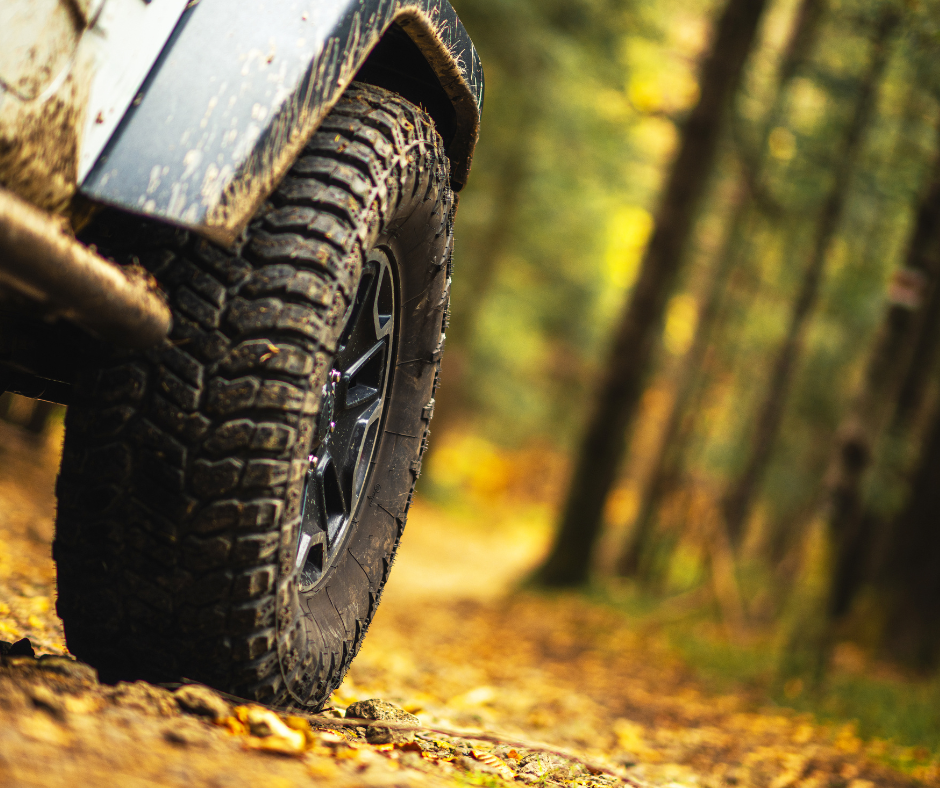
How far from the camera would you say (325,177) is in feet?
5.82

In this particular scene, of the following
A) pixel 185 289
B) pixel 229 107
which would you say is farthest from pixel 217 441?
pixel 229 107

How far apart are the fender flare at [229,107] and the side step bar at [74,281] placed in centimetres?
15

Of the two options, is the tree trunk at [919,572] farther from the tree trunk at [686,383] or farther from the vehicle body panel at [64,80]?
the vehicle body panel at [64,80]

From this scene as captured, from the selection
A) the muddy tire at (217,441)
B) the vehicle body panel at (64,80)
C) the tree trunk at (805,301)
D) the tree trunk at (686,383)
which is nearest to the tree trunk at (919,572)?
the tree trunk at (805,301)

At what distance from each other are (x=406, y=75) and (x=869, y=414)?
17.1ft

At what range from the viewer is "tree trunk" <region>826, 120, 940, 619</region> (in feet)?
20.6

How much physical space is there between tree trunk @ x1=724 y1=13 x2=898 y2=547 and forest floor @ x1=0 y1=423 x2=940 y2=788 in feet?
12.3

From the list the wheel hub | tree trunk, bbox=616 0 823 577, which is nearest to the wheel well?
the wheel hub

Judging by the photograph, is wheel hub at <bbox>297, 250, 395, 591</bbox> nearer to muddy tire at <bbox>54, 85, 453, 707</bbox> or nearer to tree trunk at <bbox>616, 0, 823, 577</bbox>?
muddy tire at <bbox>54, 85, 453, 707</bbox>

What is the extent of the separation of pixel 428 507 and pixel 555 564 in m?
9.97

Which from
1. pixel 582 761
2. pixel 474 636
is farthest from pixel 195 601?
pixel 474 636

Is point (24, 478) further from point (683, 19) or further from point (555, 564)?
point (683, 19)

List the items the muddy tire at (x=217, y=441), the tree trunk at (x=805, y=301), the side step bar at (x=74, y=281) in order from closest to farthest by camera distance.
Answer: the side step bar at (x=74, y=281), the muddy tire at (x=217, y=441), the tree trunk at (x=805, y=301)

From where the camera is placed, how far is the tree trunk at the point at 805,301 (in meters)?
10.4
